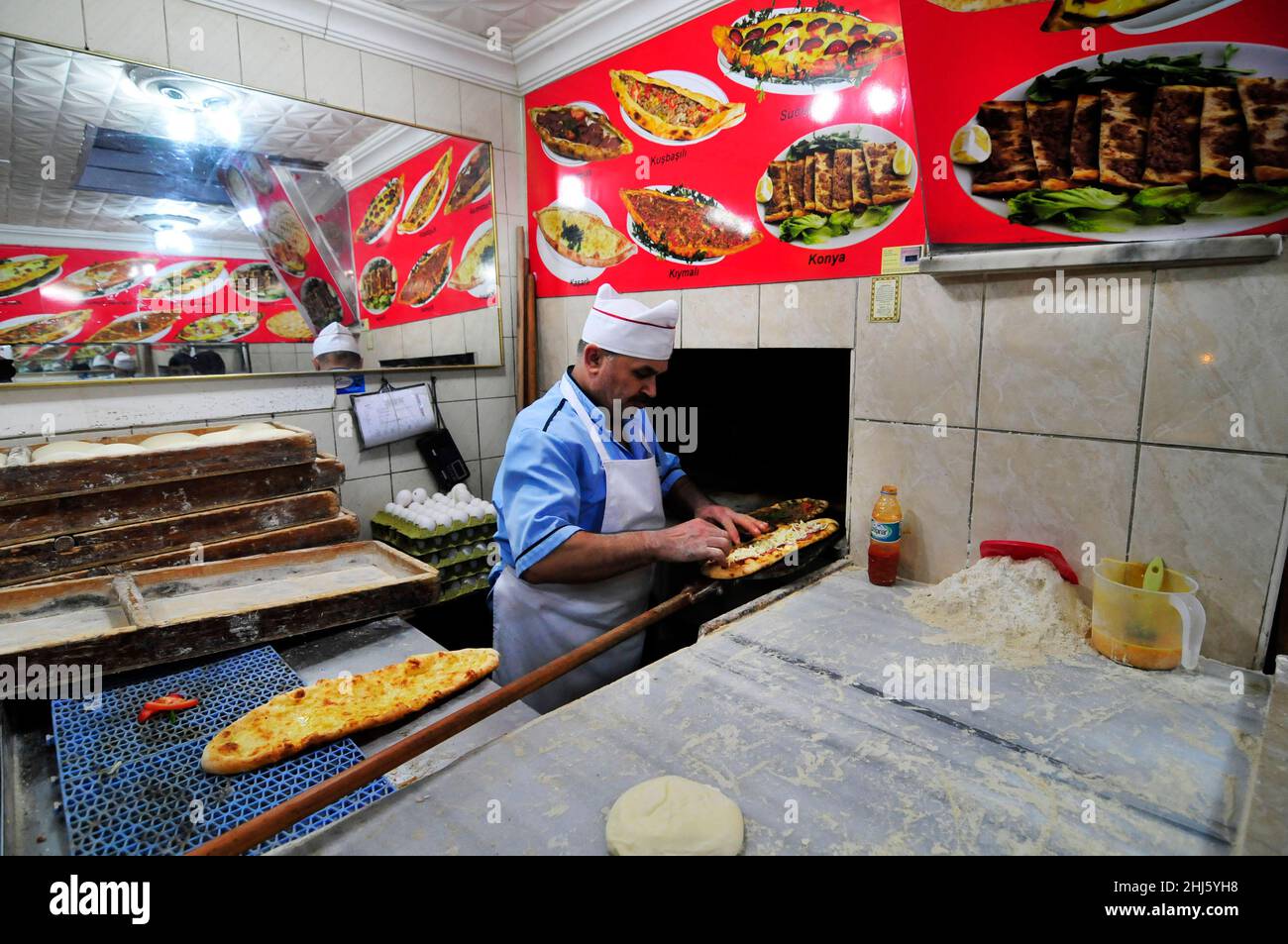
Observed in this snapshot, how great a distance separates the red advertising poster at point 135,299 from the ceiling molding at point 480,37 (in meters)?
1.11

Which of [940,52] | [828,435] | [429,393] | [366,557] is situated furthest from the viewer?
[429,393]

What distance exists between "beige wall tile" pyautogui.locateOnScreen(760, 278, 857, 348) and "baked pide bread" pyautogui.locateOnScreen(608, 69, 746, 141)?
0.77m

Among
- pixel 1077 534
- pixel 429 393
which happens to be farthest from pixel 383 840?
pixel 429 393

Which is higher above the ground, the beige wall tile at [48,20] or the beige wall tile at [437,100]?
the beige wall tile at [437,100]

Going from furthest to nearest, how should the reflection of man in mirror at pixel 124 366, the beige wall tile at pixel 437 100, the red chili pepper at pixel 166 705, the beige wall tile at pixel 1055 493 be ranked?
the beige wall tile at pixel 437 100 < the reflection of man in mirror at pixel 124 366 < the beige wall tile at pixel 1055 493 < the red chili pepper at pixel 166 705

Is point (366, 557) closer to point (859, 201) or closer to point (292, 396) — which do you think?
point (292, 396)

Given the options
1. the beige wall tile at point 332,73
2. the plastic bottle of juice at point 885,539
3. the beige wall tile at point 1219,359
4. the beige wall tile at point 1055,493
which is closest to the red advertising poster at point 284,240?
the beige wall tile at point 332,73

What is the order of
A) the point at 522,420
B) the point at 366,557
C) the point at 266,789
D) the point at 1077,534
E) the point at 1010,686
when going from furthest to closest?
the point at 366,557
the point at 522,420
the point at 1077,534
the point at 1010,686
the point at 266,789

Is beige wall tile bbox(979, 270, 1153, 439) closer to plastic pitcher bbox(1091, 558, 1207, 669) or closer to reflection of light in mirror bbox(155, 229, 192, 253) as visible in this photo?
plastic pitcher bbox(1091, 558, 1207, 669)

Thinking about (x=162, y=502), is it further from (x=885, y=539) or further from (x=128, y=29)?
(x=885, y=539)

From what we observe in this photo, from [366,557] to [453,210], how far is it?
2079mm

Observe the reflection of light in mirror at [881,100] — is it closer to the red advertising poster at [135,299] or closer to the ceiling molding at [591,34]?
the ceiling molding at [591,34]

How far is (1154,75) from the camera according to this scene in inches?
63.2

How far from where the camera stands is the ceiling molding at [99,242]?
236 cm
